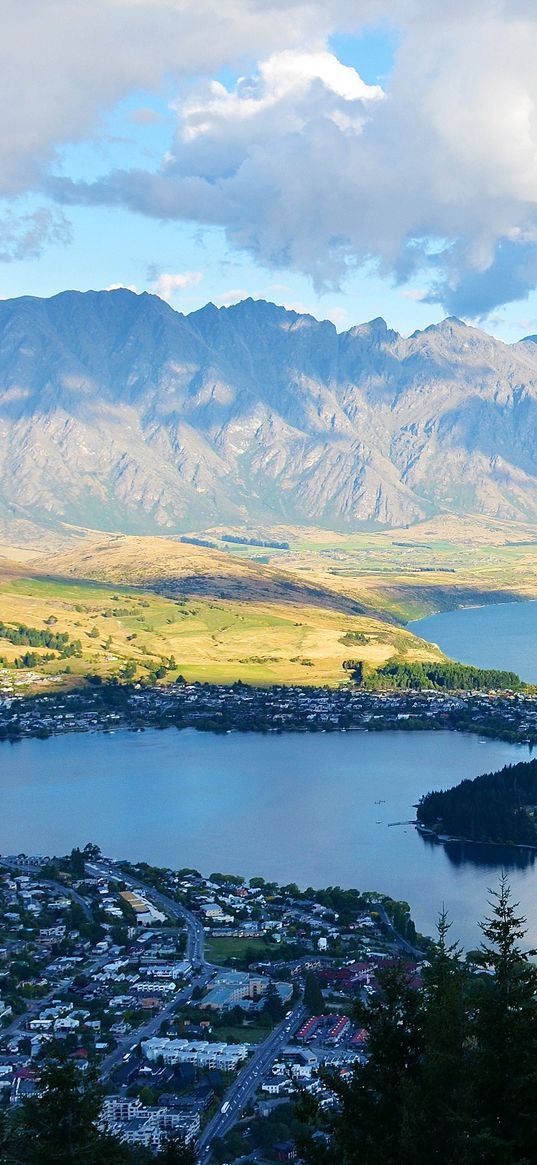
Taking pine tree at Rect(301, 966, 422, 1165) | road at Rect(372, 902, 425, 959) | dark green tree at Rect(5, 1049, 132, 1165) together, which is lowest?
road at Rect(372, 902, 425, 959)

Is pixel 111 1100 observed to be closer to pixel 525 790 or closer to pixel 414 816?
pixel 414 816

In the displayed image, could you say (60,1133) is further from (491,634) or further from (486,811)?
(491,634)

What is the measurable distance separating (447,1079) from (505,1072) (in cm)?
85

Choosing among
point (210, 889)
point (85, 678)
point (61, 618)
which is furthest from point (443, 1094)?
point (61, 618)

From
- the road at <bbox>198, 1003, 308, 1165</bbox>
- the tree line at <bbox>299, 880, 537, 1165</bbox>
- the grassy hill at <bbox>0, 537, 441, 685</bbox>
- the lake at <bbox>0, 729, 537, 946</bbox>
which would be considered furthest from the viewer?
the grassy hill at <bbox>0, 537, 441, 685</bbox>

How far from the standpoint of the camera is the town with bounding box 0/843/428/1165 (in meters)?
35.6

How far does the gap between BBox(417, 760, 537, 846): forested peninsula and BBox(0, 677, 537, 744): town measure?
19.6 m

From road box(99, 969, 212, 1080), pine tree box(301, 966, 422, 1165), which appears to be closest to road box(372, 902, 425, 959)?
road box(99, 969, 212, 1080)

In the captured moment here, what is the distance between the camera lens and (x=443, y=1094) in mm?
16781

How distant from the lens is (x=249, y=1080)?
37.4 meters

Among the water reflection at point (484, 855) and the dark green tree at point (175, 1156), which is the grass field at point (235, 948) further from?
the dark green tree at point (175, 1156)

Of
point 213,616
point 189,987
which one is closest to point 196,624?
point 213,616

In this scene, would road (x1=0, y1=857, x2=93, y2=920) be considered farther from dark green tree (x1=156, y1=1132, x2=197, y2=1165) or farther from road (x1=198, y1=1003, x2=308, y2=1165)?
dark green tree (x1=156, y1=1132, x2=197, y2=1165)

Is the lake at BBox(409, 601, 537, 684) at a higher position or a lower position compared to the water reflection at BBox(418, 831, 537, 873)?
higher
